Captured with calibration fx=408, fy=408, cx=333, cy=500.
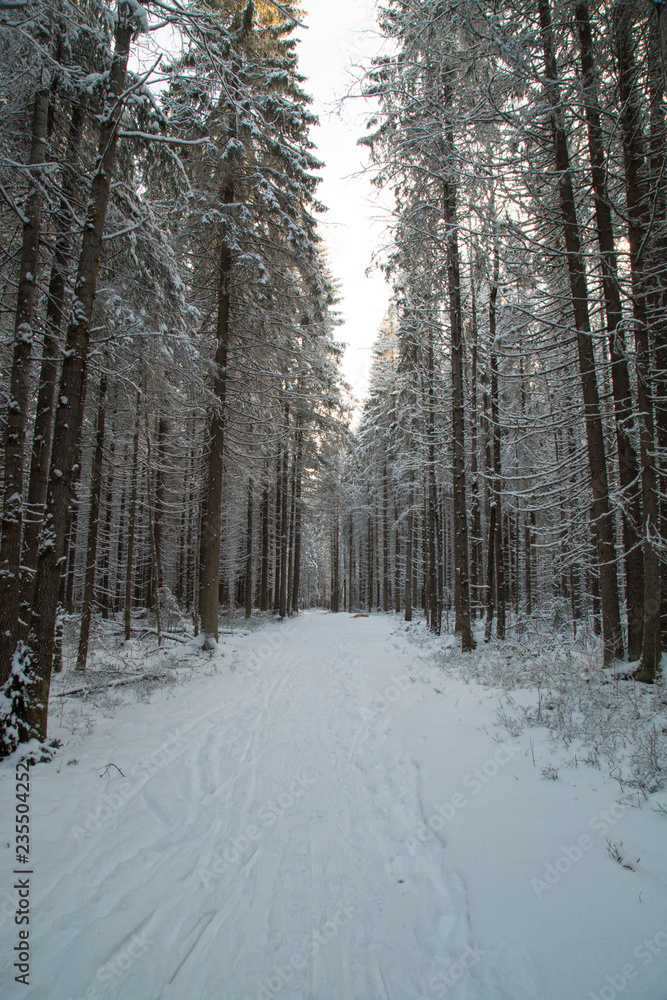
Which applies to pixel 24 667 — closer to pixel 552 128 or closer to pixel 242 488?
pixel 552 128

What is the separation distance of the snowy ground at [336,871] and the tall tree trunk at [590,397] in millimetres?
2669

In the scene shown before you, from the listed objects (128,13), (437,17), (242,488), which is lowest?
(242,488)

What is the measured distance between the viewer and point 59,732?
545 cm

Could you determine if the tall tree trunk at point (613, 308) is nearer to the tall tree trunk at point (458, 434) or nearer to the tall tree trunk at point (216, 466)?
the tall tree trunk at point (458, 434)

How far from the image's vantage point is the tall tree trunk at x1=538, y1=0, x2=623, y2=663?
254 inches

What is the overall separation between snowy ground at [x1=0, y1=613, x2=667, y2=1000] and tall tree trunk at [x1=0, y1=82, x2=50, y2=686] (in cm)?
174

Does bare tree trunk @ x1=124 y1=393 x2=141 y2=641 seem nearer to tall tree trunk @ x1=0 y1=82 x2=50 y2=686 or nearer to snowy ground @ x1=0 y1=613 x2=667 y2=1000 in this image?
tall tree trunk @ x1=0 y1=82 x2=50 y2=686

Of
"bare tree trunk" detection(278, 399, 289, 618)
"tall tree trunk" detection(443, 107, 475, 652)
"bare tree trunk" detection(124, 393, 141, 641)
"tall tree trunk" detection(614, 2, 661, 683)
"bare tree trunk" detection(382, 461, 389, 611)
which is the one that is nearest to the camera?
"tall tree trunk" detection(614, 2, 661, 683)

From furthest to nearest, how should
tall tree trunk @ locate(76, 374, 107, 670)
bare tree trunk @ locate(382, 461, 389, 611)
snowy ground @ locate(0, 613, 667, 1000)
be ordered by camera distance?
bare tree trunk @ locate(382, 461, 389, 611) → tall tree trunk @ locate(76, 374, 107, 670) → snowy ground @ locate(0, 613, 667, 1000)

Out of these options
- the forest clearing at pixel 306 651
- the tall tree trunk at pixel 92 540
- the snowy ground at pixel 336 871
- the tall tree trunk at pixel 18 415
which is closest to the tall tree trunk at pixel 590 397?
the forest clearing at pixel 306 651

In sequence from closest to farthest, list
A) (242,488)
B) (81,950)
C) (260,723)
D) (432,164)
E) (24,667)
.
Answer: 1. (81,950)
2. (24,667)
3. (260,723)
4. (432,164)
5. (242,488)

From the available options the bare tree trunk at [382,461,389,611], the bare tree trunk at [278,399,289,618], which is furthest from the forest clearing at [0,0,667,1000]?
the bare tree trunk at [382,461,389,611]

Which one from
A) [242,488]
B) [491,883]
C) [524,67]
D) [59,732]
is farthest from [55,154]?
[242,488]

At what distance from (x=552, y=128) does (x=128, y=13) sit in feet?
20.4
